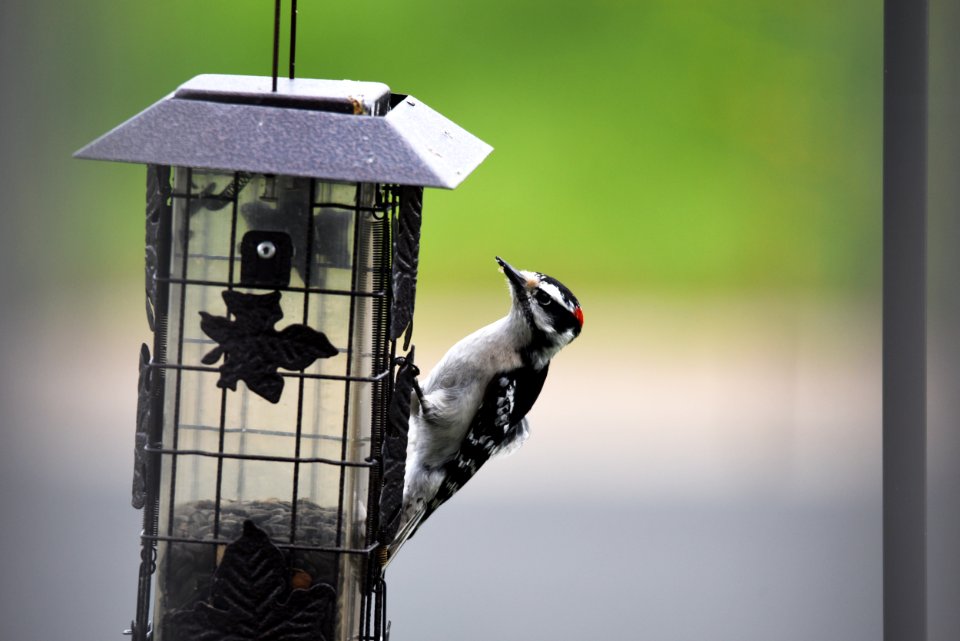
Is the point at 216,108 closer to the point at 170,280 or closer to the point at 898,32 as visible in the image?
the point at 170,280

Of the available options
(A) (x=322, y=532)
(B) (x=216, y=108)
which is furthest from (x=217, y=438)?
(B) (x=216, y=108)

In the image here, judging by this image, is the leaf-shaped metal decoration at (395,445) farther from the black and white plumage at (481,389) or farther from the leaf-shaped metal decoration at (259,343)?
the black and white plumage at (481,389)

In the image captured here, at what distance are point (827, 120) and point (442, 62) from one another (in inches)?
60.0

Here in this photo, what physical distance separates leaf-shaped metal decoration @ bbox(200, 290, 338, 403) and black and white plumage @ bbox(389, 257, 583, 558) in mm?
771

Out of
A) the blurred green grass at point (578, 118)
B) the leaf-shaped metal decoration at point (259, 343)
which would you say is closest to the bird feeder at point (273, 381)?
the leaf-shaped metal decoration at point (259, 343)

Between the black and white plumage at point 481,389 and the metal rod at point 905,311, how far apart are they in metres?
1.33

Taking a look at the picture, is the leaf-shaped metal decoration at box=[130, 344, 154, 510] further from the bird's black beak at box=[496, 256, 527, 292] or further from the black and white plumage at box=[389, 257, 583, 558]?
the bird's black beak at box=[496, 256, 527, 292]

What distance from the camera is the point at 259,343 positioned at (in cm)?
180

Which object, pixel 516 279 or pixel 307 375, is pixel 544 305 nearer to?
pixel 516 279

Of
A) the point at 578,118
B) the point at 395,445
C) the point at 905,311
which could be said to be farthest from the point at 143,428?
the point at 578,118

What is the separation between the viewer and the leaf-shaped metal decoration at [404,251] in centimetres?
189

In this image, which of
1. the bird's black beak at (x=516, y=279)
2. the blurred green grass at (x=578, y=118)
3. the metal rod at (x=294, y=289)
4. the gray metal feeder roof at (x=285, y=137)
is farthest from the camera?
the blurred green grass at (x=578, y=118)

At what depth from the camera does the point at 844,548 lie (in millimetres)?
4301

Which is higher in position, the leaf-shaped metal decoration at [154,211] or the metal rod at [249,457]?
the leaf-shaped metal decoration at [154,211]
